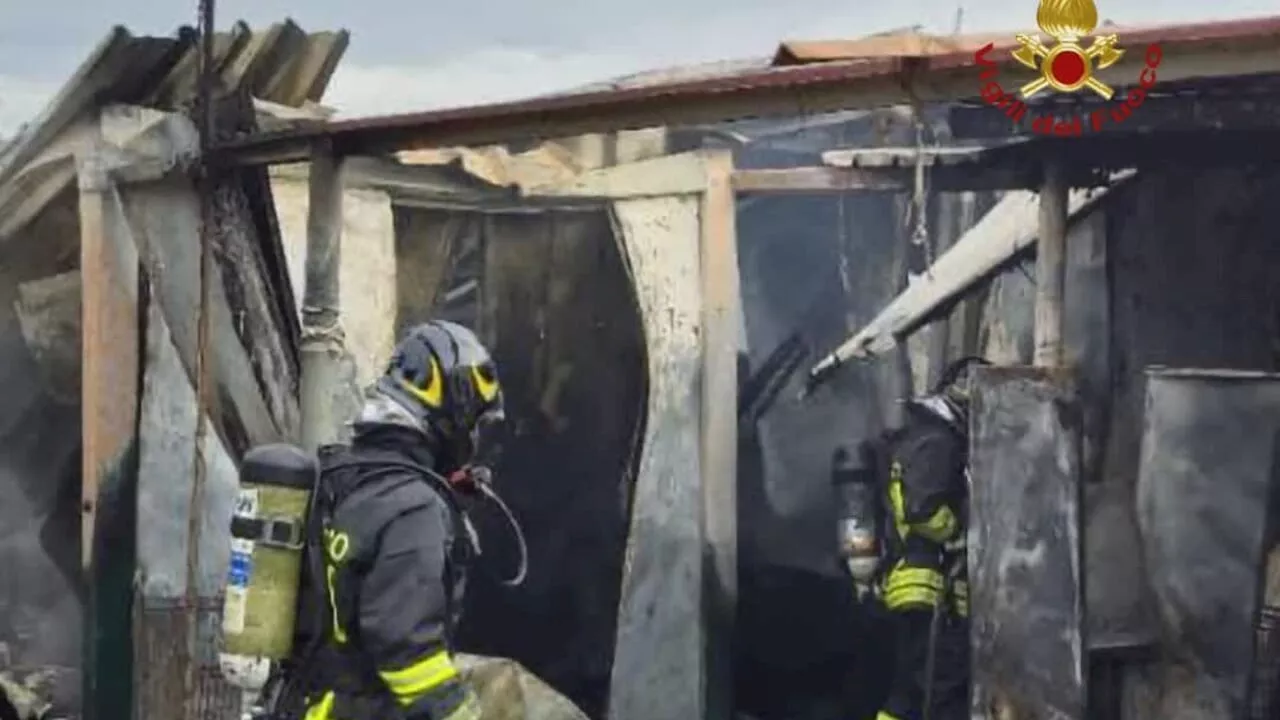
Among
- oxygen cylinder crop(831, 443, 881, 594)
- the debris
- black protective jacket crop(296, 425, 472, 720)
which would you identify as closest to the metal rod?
black protective jacket crop(296, 425, 472, 720)

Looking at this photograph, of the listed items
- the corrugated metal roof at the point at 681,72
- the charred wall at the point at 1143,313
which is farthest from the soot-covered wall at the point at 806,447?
the charred wall at the point at 1143,313

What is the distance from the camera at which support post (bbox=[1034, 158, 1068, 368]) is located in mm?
7266

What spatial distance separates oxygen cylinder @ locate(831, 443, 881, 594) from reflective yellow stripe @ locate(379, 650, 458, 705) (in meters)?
4.12

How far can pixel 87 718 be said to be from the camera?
7.85 metres

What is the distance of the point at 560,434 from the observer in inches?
381

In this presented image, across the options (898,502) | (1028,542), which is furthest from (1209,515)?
(898,502)

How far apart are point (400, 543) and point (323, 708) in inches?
21.0

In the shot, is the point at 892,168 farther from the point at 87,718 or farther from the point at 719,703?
the point at 87,718

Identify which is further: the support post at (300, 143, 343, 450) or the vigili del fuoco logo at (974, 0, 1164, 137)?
the support post at (300, 143, 343, 450)

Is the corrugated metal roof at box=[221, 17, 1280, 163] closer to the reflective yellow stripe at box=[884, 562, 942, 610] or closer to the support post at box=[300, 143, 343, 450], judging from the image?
the support post at box=[300, 143, 343, 450]

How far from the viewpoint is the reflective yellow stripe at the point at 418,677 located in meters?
4.57

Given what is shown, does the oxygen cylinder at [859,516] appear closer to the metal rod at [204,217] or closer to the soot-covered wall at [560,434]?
the soot-covered wall at [560,434]

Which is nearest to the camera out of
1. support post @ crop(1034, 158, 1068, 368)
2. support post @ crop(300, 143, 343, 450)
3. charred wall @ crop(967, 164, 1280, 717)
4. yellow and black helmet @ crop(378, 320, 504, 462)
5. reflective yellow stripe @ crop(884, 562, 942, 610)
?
yellow and black helmet @ crop(378, 320, 504, 462)

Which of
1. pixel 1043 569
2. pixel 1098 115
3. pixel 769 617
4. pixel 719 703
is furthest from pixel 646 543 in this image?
pixel 1098 115
